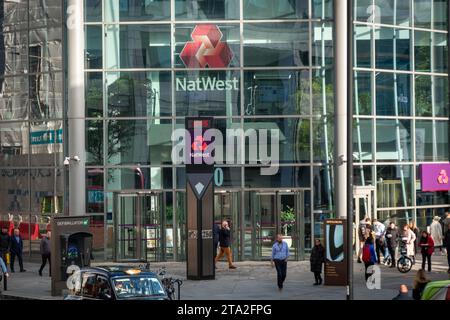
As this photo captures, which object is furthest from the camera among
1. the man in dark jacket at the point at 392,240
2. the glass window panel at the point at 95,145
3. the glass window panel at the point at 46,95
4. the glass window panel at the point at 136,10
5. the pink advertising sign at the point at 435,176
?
the pink advertising sign at the point at 435,176

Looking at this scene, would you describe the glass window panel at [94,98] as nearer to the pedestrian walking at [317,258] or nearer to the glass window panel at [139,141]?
the glass window panel at [139,141]

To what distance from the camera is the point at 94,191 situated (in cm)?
3841

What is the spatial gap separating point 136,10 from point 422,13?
11601 millimetres

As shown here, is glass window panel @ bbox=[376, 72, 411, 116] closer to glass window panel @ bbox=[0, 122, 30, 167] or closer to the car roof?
glass window panel @ bbox=[0, 122, 30, 167]

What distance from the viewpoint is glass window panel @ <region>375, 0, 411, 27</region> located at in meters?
40.0

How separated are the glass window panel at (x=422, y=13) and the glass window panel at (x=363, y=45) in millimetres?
2598

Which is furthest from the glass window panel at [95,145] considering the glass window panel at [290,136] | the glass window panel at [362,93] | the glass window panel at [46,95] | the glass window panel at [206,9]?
the glass window panel at [362,93]

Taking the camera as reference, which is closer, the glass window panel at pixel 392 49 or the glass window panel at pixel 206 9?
the glass window panel at pixel 206 9

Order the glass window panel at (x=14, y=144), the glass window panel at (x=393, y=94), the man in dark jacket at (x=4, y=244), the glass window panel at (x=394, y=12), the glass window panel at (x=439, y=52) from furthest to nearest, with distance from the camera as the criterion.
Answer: the glass window panel at (x=439, y=52) < the glass window panel at (x=14, y=144) < the glass window panel at (x=394, y=12) < the glass window panel at (x=393, y=94) < the man in dark jacket at (x=4, y=244)

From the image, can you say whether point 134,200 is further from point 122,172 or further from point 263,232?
point 263,232

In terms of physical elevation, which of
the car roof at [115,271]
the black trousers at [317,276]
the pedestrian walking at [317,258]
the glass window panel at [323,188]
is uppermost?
the glass window panel at [323,188]

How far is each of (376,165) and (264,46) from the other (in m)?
6.38

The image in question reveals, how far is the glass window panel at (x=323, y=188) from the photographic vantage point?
3806cm

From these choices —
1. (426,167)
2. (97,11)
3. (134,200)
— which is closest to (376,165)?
(426,167)
